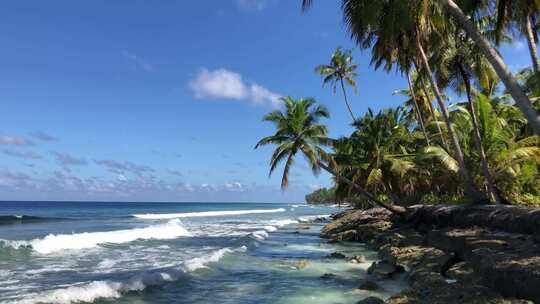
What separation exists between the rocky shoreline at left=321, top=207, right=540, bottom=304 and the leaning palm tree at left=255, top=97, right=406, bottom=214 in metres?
6.81

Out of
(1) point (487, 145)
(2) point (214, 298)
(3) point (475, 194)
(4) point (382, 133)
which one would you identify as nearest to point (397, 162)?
(4) point (382, 133)

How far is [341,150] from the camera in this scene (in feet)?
96.9

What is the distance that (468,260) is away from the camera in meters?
11.1

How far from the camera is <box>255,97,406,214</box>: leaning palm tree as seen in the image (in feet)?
82.7

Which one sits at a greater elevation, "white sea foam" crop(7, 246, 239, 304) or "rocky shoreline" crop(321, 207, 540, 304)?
"rocky shoreline" crop(321, 207, 540, 304)

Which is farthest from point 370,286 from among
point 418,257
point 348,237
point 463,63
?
point 348,237

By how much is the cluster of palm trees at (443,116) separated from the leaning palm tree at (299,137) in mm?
62

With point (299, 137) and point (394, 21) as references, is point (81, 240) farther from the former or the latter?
point (394, 21)

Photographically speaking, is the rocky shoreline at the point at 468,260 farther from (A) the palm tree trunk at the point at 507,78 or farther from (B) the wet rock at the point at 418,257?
(A) the palm tree trunk at the point at 507,78

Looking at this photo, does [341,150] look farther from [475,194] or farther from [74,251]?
[74,251]

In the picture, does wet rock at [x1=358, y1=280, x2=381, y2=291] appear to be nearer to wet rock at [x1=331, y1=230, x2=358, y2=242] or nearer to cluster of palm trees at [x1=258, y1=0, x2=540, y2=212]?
cluster of palm trees at [x1=258, y1=0, x2=540, y2=212]

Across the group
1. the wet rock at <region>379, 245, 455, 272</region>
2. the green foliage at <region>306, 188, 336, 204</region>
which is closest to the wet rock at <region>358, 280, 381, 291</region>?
the wet rock at <region>379, 245, 455, 272</region>

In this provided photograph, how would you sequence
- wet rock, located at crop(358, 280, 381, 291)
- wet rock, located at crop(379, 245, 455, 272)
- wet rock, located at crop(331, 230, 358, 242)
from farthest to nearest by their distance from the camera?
wet rock, located at crop(331, 230, 358, 242) < wet rock, located at crop(379, 245, 455, 272) < wet rock, located at crop(358, 280, 381, 291)

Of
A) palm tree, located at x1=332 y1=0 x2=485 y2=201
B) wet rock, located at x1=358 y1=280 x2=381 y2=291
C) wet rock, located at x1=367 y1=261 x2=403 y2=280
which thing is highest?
palm tree, located at x1=332 y1=0 x2=485 y2=201
